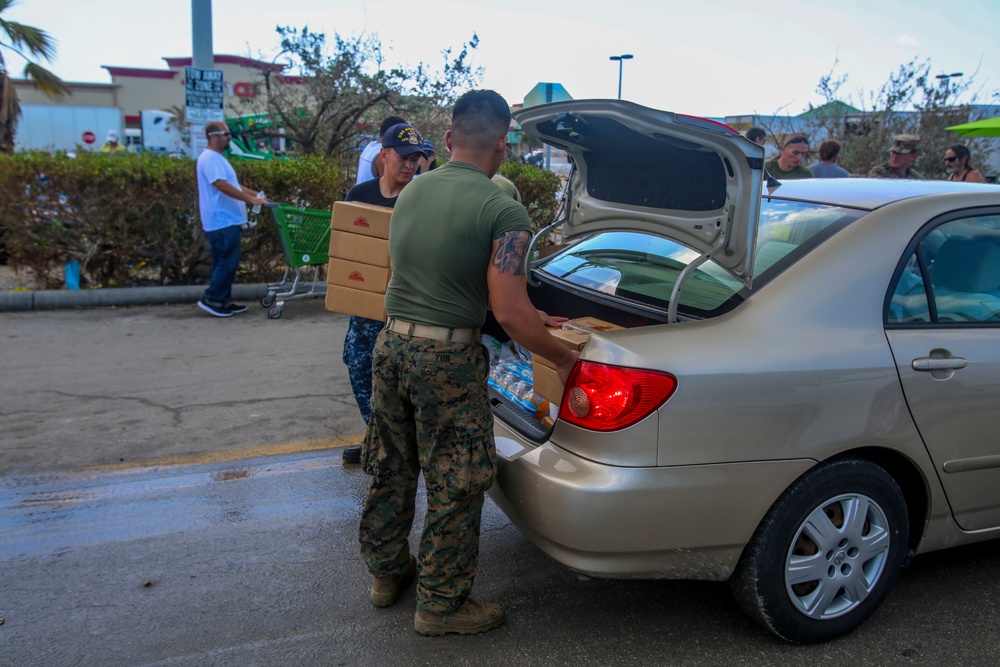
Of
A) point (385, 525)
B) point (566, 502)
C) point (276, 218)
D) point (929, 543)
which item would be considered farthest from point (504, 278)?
point (276, 218)

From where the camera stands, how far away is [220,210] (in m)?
7.88

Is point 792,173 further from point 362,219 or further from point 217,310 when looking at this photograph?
point 217,310

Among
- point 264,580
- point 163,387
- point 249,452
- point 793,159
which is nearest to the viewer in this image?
point 264,580

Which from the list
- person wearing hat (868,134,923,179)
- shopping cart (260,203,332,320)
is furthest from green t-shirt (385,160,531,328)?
person wearing hat (868,134,923,179)

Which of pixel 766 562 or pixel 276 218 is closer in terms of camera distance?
pixel 766 562

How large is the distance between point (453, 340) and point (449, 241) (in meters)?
0.34

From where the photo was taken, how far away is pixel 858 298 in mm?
2826

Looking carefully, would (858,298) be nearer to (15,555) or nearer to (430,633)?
(430,633)

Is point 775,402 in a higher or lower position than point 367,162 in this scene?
lower

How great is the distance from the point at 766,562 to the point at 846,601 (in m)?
0.45

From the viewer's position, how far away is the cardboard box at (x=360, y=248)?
3947 mm

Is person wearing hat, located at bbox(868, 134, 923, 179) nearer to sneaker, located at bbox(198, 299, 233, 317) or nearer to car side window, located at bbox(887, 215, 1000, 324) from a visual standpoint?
car side window, located at bbox(887, 215, 1000, 324)

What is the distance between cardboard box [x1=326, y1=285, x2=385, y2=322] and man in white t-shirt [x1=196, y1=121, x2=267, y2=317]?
4.19 metres

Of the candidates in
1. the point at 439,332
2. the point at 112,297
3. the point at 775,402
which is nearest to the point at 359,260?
the point at 439,332
